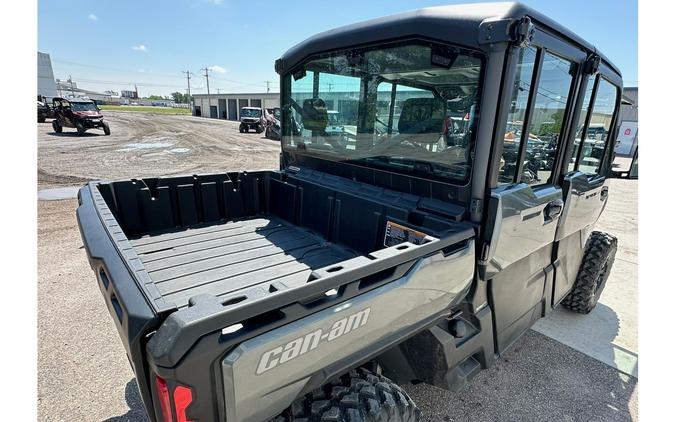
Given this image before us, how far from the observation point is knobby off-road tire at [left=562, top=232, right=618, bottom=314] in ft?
11.4

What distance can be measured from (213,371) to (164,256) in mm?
1782

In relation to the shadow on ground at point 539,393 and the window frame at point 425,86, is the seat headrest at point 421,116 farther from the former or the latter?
the shadow on ground at point 539,393

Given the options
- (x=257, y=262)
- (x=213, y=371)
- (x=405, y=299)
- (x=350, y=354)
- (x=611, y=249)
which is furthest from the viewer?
(x=611, y=249)

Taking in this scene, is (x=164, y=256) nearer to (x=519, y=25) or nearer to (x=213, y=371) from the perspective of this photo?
(x=213, y=371)

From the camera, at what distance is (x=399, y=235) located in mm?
Answer: 2287

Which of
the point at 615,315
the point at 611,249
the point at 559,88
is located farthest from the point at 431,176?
the point at 615,315

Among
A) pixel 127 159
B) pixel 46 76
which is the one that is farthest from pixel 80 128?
pixel 46 76

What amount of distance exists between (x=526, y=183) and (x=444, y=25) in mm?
1112

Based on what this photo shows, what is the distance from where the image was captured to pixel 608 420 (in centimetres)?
240

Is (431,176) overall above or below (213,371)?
above

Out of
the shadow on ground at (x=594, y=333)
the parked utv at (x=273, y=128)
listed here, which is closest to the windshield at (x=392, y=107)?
the shadow on ground at (x=594, y=333)

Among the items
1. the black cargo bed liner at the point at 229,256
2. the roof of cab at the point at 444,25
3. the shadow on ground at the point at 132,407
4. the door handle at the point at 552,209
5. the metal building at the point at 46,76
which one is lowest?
the shadow on ground at the point at 132,407

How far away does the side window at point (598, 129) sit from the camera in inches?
111

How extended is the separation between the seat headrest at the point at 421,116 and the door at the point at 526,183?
1.33ft
